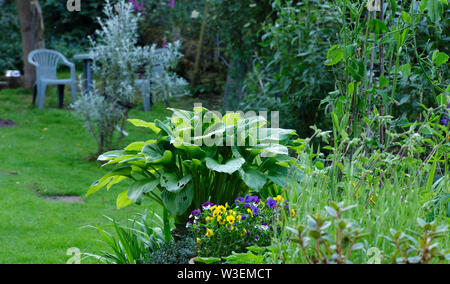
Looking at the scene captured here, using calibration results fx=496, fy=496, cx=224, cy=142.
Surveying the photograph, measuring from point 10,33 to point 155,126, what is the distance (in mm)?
10252

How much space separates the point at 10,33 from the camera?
11.3 m

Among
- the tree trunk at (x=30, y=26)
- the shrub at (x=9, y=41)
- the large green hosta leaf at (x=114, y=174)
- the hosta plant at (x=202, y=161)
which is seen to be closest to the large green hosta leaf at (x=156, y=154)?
the hosta plant at (x=202, y=161)

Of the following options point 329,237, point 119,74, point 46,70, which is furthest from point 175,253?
point 46,70

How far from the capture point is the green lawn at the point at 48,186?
304cm

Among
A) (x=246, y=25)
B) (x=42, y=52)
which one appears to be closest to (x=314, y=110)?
(x=246, y=25)

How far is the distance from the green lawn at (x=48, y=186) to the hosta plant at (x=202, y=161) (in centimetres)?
36

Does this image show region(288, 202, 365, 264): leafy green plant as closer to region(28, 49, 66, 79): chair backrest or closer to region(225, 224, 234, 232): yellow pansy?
region(225, 224, 234, 232): yellow pansy

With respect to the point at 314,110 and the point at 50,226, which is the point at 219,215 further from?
the point at 314,110

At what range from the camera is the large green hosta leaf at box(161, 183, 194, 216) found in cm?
214

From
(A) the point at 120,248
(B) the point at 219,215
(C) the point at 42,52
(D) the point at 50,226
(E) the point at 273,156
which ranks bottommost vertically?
(D) the point at 50,226

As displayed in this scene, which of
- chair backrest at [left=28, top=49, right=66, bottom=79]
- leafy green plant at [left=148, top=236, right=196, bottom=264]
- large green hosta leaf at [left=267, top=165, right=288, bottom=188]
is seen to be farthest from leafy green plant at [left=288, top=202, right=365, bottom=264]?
chair backrest at [left=28, top=49, right=66, bottom=79]

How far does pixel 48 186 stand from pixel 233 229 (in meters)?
2.90

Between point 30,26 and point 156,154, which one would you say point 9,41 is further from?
point 156,154

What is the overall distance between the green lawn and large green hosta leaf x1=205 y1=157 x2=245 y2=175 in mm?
628
